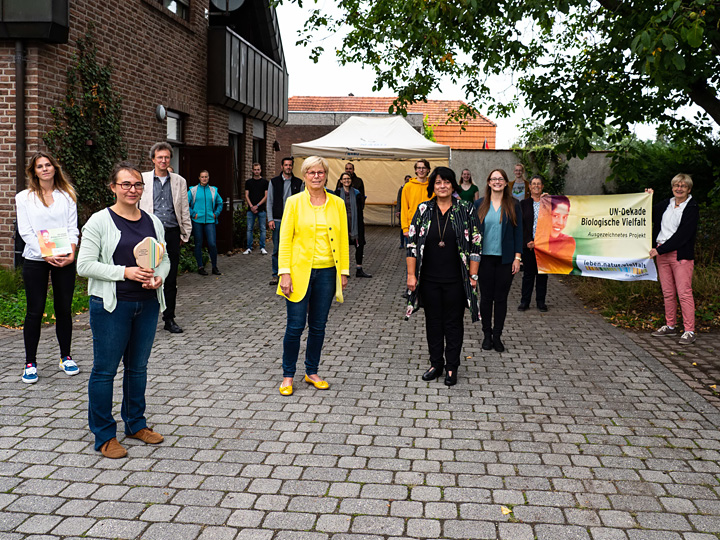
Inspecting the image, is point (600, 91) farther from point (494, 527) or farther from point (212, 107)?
point (212, 107)

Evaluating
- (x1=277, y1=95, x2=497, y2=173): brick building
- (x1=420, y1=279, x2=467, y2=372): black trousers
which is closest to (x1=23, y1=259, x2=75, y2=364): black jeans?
(x1=420, y1=279, x2=467, y2=372): black trousers

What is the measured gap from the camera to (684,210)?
775 cm

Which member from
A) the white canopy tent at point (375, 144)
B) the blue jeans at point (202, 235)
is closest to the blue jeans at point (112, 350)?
the blue jeans at point (202, 235)

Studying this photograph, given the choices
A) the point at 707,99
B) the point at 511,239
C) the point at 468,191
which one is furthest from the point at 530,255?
the point at 468,191

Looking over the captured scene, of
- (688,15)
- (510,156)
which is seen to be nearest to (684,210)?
(688,15)

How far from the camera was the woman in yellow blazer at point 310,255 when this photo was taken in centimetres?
545

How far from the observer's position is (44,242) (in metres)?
5.67

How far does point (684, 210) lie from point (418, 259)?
361 centimetres

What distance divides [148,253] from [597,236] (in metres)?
7.45

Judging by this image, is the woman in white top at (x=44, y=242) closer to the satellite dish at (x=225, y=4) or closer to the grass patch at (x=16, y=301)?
the grass patch at (x=16, y=301)

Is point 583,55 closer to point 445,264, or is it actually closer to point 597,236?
point 597,236

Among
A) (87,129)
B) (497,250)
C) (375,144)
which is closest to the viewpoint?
(497,250)

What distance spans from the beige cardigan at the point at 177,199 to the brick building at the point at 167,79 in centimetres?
325

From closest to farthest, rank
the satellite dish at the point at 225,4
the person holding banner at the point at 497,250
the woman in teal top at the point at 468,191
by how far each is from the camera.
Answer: the person holding banner at the point at 497,250 → the woman in teal top at the point at 468,191 → the satellite dish at the point at 225,4
